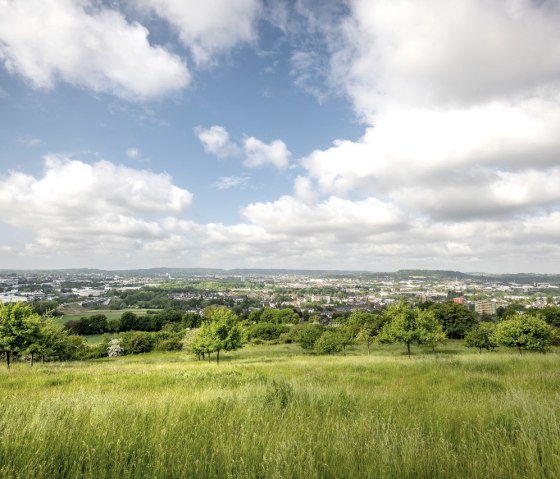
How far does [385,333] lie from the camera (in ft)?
146

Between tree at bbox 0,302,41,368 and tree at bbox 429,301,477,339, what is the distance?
82.2 m

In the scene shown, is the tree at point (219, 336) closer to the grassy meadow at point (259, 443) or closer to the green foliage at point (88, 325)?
the grassy meadow at point (259, 443)

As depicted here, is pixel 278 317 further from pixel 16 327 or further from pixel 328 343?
pixel 16 327

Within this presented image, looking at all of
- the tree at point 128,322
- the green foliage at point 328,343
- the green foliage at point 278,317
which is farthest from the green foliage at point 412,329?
the tree at point 128,322

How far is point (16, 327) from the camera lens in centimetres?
3045

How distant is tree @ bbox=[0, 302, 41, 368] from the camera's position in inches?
1183

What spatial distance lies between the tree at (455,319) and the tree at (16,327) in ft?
270

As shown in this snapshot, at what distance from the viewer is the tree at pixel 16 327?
30.0m

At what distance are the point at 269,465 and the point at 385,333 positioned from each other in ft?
148

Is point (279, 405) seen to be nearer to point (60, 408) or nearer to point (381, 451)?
point (381, 451)

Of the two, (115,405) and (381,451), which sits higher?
(381,451)

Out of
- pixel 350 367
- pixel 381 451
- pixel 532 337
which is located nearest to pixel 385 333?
pixel 532 337

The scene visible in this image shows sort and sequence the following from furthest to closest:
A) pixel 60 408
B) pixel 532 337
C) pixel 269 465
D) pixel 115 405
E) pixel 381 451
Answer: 1. pixel 532 337
2. pixel 115 405
3. pixel 60 408
4. pixel 381 451
5. pixel 269 465

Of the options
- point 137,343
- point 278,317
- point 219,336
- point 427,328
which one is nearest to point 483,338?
point 427,328
